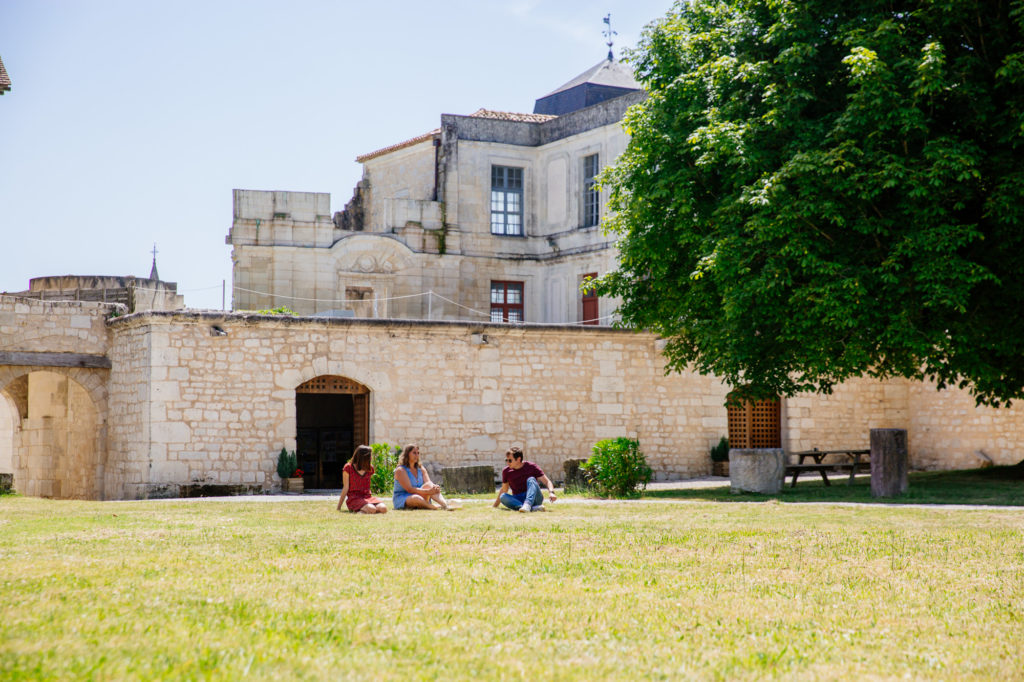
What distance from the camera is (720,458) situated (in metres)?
21.7

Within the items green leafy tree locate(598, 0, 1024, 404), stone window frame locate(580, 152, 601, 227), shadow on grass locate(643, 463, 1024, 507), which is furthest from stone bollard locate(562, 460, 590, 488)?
stone window frame locate(580, 152, 601, 227)

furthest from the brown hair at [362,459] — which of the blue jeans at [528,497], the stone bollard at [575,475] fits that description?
the stone bollard at [575,475]

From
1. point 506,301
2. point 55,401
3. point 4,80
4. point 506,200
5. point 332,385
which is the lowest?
point 55,401

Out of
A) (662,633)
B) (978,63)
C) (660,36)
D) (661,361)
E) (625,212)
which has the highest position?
(660,36)

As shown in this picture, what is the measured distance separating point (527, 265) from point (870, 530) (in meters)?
22.1

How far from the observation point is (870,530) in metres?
9.85

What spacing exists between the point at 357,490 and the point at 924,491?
28.6 ft

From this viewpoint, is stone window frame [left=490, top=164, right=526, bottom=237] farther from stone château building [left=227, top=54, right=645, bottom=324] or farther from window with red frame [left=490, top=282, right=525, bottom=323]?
window with red frame [left=490, top=282, right=525, bottom=323]

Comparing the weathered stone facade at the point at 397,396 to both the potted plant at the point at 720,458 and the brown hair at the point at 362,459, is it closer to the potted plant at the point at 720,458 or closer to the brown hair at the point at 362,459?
the potted plant at the point at 720,458

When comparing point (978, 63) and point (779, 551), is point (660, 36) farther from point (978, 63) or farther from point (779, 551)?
point (779, 551)

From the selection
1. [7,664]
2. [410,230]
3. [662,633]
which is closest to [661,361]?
[410,230]

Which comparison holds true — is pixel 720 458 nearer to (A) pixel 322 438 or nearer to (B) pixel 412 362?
(B) pixel 412 362

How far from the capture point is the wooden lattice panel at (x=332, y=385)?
1952 cm

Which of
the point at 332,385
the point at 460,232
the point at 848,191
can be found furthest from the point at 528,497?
the point at 460,232
